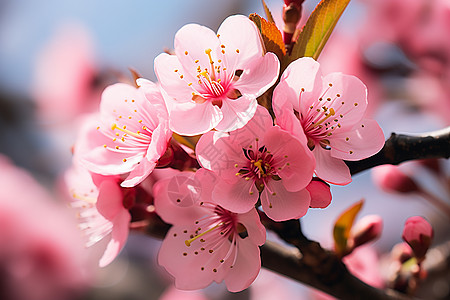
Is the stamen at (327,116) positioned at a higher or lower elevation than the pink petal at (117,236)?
higher

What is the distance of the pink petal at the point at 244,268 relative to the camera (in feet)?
1.83

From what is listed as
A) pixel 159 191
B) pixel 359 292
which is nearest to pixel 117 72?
pixel 159 191

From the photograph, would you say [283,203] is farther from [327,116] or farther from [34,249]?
[34,249]

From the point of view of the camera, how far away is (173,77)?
563mm

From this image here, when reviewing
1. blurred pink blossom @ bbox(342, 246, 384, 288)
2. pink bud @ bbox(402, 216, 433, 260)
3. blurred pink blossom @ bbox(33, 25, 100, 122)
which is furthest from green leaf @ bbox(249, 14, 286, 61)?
blurred pink blossom @ bbox(33, 25, 100, 122)

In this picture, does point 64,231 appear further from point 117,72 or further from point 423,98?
point 423,98

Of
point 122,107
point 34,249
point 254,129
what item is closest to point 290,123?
point 254,129

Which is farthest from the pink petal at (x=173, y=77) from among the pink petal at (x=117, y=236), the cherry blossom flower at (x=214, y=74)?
the pink petal at (x=117, y=236)

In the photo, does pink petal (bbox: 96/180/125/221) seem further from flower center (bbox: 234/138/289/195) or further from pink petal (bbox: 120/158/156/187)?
flower center (bbox: 234/138/289/195)

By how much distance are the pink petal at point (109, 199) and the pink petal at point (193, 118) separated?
16 centimetres

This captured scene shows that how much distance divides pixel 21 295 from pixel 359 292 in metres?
1.34

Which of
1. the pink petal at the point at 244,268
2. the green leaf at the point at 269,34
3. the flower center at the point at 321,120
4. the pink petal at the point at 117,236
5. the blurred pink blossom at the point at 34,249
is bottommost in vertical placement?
the blurred pink blossom at the point at 34,249

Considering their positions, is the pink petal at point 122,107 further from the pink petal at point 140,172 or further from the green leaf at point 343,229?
the green leaf at point 343,229

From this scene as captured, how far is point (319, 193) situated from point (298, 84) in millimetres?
129
